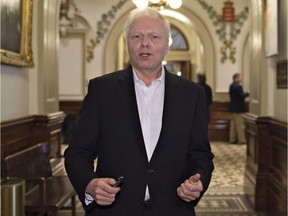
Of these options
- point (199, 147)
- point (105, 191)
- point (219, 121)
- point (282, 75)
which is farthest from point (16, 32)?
point (219, 121)

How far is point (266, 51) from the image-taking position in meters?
5.65

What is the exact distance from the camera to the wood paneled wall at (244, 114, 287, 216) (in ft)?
16.8

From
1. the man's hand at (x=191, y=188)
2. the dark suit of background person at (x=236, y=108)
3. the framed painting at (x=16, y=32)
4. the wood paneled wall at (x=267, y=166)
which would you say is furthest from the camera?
the dark suit of background person at (x=236, y=108)

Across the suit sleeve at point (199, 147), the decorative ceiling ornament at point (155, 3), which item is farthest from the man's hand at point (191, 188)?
the decorative ceiling ornament at point (155, 3)

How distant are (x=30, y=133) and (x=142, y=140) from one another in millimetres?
3887

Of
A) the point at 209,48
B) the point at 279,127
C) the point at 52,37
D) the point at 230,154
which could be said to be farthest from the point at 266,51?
the point at 209,48

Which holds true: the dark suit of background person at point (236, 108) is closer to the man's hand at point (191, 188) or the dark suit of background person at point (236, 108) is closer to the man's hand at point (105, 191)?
the man's hand at point (191, 188)

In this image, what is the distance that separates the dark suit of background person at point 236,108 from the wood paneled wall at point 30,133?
6.51 metres

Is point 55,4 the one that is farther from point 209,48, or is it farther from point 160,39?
point 209,48

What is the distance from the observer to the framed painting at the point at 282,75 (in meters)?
5.04

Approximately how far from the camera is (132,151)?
207 centimetres

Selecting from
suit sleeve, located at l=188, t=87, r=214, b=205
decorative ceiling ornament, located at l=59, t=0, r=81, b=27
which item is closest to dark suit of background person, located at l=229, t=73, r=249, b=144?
decorative ceiling ornament, located at l=59, t=0, r=81, b=27

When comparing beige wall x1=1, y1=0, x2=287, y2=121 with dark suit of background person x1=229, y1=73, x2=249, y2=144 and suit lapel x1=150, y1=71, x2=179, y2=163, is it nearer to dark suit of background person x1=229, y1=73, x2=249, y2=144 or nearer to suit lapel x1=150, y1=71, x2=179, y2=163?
suit lapel x1=150, y1=71, x2=179, y2=163

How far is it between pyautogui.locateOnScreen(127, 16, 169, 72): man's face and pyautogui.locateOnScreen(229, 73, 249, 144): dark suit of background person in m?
10.2
